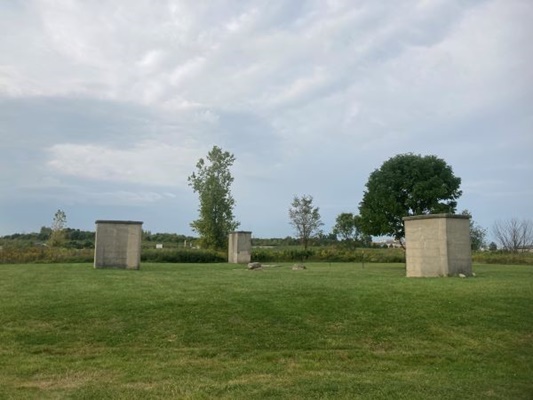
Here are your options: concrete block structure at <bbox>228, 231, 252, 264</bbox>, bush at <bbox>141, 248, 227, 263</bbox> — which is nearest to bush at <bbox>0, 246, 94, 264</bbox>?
bush at <bbox>141, 248, 227, 263</bbox>

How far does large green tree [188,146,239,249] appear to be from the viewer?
39.9 m

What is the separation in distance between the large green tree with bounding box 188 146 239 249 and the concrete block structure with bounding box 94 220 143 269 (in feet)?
58.6

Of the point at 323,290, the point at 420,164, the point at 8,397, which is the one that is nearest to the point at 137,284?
the point at 323,290

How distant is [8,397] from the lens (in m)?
5.73

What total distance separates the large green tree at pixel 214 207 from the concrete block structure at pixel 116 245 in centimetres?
1787

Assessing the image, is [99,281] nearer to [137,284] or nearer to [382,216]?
[137,284]

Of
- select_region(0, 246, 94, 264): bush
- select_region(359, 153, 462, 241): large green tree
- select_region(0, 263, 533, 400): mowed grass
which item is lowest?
select_region(0, 263, 533, 400): mowed grass

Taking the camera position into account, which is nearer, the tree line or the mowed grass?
the mowed grass

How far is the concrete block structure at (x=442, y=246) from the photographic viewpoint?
58.7 ft

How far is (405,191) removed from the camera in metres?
30.9

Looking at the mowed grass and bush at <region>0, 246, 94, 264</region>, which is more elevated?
bush at <region>0, 246, 94, 264</region>

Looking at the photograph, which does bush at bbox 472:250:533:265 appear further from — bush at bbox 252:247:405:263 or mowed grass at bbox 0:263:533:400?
mowed grass at bbox 0:263:533:400

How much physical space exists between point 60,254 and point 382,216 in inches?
825

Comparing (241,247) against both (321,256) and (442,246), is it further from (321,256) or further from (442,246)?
(442,246)
